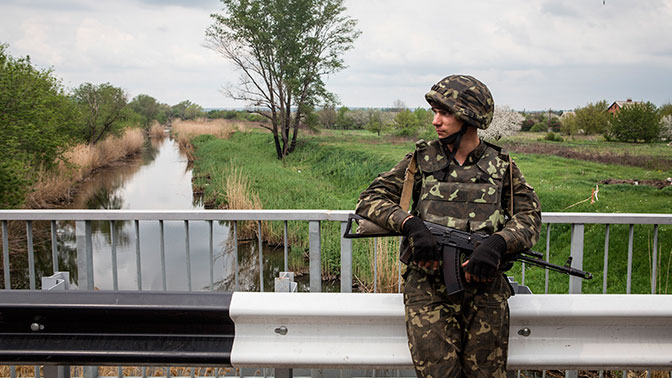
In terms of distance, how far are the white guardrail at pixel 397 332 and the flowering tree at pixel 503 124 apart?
900 inches

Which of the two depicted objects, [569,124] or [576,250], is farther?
[569,124]

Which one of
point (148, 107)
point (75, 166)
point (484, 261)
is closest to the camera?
point (484, 261)

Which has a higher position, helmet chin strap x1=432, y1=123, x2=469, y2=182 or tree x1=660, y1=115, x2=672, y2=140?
tree x1=660, y1=115, x2=672, y2=140

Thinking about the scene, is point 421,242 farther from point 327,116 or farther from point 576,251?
point 327,116

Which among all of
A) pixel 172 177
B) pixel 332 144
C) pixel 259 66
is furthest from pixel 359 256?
pixel 259 66

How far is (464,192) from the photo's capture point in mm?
2293

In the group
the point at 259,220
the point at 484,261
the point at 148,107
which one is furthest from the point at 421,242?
the point at 148,107

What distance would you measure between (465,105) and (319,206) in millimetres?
14000

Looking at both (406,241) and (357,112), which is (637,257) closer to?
(406,241)

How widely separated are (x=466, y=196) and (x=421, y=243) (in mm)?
326

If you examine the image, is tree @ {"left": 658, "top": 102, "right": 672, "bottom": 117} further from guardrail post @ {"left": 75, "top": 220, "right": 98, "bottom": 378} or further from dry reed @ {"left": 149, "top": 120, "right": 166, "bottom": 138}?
dry reed @ {"left": 149, "top": 120, "right": 166, "bottom": 138}

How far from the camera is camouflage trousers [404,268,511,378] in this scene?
208cm

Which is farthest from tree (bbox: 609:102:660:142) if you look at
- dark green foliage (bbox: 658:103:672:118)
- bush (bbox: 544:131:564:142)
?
bush (bbox: 544:131:564:142)

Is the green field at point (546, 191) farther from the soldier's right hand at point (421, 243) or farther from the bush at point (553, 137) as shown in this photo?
the soldier's right hand at point (421, 243)
